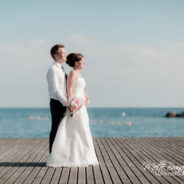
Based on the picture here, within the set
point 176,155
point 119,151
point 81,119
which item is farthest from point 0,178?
point 176,155

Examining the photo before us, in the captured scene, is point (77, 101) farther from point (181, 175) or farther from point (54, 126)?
point (181, 175)

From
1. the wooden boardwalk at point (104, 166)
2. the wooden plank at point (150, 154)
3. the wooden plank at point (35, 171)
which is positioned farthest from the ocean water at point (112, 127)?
the wooden plank at point (35, 171)

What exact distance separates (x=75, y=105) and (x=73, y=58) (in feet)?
2.47

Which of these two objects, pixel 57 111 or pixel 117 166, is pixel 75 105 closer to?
pixel 57 111

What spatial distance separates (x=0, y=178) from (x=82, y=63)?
2.11 m

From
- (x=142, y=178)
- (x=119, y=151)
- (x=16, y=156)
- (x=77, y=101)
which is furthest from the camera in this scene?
(x=119, y=151)

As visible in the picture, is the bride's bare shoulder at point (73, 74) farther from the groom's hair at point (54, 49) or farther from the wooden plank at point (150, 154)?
the wooden plank at point (150, 154)

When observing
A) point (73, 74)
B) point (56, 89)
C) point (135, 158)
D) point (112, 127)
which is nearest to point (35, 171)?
point (56, 89)

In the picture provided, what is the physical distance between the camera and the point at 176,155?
643cm

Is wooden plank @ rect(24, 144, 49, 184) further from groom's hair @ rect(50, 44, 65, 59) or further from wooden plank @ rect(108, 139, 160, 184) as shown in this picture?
groom's hair @ rect(50, 44, 65, 59)

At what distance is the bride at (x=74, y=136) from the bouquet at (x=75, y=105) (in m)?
0.06

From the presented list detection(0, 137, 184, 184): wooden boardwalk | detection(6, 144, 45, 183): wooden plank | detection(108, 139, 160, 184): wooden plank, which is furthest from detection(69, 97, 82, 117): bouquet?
detection(108, 139, 160, 184): wooden plank

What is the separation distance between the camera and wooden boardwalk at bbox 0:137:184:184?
4383 mm

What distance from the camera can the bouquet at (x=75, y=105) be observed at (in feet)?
16.8
